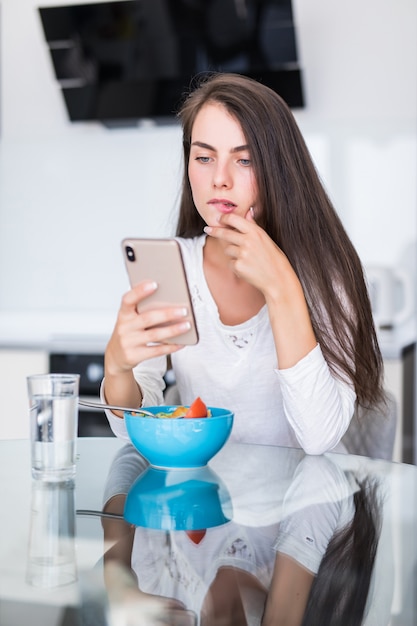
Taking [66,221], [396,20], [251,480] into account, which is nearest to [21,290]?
[66,221]

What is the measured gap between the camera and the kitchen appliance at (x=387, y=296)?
8.99ft

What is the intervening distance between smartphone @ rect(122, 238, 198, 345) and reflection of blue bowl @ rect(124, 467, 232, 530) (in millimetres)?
203

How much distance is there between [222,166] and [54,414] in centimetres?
58

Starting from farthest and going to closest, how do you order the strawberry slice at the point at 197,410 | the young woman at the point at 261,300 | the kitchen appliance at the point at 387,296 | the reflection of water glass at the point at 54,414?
the kitchen appliance at the point at 387,296 → the young woman at the point at 261,300 → the strawberry slice at the point at 197,410 → the reflection of water glass at the point at 54,414

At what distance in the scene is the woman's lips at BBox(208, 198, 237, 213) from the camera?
1.49 meters

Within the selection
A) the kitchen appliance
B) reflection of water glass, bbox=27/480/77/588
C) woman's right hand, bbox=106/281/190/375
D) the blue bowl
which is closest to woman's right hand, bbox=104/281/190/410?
woman's right hand, bbox=106/281/190/375

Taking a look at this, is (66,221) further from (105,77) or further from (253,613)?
(253,613)

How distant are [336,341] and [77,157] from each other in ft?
6.83

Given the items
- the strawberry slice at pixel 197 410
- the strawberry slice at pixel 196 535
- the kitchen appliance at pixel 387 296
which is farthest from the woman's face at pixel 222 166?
the kitchen appliance at pixel 387 296

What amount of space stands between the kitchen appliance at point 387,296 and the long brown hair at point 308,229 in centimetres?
118

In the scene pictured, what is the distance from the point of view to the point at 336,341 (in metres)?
1.49

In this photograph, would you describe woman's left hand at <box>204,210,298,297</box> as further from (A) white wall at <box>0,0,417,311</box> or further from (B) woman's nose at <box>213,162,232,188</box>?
(A) white wall at <box>0,0,417,311</box>

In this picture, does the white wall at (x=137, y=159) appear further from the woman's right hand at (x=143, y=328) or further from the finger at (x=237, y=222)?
the woman's right hand at (x=143, y=328)

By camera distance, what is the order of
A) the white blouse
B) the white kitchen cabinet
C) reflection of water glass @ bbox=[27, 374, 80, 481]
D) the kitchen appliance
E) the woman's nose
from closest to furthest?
reflection of water glass @ bbox=[27, 374, 80, 481], the woman's nose, the white blouse, the kitchen appliance, the white kitchen cabinet
